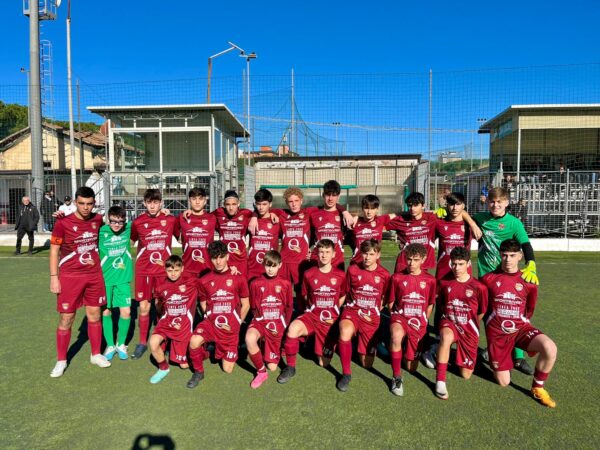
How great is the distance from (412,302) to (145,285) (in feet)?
8.67

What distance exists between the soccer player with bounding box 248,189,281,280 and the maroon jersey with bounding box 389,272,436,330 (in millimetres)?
1479

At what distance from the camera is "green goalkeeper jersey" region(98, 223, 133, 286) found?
4.30 m

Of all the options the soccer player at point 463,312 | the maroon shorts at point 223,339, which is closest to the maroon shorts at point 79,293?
the maroon shorts at point 223,339

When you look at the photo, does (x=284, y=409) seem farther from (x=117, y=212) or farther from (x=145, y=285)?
(x=117, y=212)

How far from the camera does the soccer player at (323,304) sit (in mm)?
3984

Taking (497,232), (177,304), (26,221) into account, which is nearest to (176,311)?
(177,304)

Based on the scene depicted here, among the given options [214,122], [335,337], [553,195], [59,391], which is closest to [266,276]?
[335,337]

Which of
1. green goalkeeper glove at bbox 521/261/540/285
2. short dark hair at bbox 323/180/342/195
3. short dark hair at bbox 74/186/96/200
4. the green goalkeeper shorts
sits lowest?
the green goalkeeper shorts

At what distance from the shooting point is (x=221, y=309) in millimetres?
3967

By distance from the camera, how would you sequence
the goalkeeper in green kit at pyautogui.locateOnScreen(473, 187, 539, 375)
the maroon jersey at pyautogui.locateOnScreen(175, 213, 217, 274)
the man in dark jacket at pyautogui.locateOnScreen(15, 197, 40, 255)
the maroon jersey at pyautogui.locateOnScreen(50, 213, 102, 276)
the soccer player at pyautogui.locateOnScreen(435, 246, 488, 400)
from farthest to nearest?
the man in dark jacket at pyautogui.locateOnScreen(15, 197, 40, 255) < the maroon jersey at pyautogui.locateOnScreen(175, 213, 217, 274) < the goalkeeper in green kit at pyautogui.locateOnScreen(473, 187, 539, 375) < the maroon jersey at pyautogui.locateOnScreen(50, 213, 102, 276) < the soccer player at pyautogui.locateOnScreen(435, 246, 488, 400)

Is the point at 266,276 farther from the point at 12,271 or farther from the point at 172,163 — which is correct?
the point at 172,163

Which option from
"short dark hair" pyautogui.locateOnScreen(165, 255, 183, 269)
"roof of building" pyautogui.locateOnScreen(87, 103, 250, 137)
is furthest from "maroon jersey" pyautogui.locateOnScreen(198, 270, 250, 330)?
"roof of building" pyautogui.locateOnScreen(87, 103, 250, 137)

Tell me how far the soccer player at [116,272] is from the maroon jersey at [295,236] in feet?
5.32

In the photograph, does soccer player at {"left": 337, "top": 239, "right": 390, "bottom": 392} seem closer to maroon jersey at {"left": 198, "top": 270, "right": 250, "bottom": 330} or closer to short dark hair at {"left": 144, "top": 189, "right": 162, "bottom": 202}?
maroon jersey at {"left": 198, "top": 270, "right": 250, "bottom": 330}
